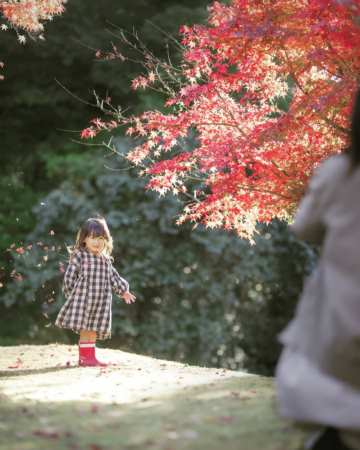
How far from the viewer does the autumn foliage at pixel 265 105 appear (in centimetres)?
572

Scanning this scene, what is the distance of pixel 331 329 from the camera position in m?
2.87

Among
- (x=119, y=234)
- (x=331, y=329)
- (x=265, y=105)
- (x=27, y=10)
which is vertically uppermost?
(x=27, y=10)

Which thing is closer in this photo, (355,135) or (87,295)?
(355,135)

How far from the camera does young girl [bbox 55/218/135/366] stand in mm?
7055

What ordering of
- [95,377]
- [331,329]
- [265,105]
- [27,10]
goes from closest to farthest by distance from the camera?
1. [331,329]
2. [95,377]
3. [265,105]
4. [27,10]

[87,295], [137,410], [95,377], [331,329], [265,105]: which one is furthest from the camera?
[87,295]

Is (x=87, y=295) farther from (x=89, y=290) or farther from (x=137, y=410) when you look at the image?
(x=137, y=410)

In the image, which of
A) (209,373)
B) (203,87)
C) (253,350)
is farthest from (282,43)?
(253,350)

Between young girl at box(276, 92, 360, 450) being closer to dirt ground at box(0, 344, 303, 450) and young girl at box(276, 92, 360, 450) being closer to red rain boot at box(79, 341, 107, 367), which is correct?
dirt ground at box(0, 344, 303, 450)

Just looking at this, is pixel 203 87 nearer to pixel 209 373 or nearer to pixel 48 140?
pixel 209 373

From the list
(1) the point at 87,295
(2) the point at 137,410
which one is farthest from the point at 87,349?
(2) the point at 137,410

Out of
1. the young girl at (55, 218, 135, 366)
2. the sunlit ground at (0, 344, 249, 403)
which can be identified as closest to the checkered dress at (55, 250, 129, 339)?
the young girl at (55, 218, 135, 366)

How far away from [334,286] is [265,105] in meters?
4.27

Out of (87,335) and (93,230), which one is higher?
(93,230)
